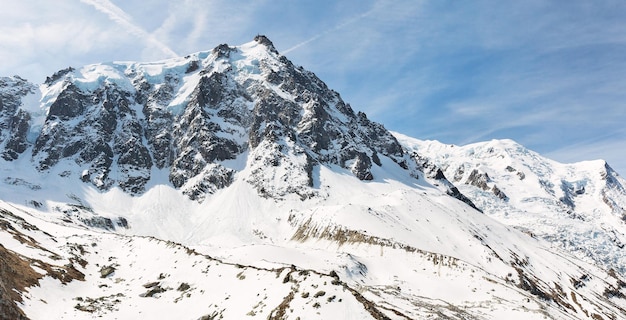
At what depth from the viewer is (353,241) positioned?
170250mm

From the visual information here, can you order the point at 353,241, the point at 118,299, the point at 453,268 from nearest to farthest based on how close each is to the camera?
the point at 118,299
the point at 453,268
the point at 353,241

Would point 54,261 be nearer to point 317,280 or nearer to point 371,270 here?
point 317,280

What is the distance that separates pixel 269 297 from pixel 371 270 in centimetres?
9547

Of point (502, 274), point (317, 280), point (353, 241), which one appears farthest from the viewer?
point (353, 241)

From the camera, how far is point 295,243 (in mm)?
193500

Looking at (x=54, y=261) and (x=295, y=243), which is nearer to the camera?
(x=54, y=261)

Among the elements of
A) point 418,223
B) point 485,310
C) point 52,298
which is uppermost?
point 418,223

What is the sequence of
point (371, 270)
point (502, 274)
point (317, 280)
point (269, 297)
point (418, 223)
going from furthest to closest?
point (418, 223), point (502, 274), point (371, 270), point (269, 297), point (317, 280)

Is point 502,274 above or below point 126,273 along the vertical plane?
above

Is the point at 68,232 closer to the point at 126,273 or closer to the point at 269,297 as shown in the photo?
the point at 126,273

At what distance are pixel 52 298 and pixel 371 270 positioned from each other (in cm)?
9626

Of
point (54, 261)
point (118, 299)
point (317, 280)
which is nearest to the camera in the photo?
point (317, 280)

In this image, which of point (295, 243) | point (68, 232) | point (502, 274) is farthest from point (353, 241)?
point (68, 232)

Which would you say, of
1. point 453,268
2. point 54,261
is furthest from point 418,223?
point 54,261
